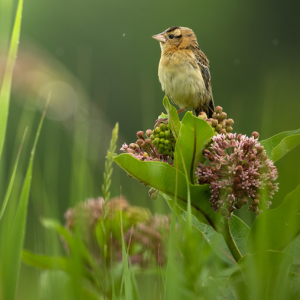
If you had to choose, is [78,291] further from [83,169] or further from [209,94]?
[209,94]

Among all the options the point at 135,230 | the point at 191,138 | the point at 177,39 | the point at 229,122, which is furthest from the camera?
the point at 177,39

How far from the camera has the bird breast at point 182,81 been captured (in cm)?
333

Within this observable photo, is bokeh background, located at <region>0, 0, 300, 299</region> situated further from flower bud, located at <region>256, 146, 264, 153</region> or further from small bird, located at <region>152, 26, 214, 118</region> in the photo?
flower bud, located at <region>256, 146, 264, 153</region>

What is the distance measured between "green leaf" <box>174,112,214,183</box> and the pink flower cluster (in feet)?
0.14

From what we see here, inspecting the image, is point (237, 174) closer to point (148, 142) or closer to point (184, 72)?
point (148, 142)

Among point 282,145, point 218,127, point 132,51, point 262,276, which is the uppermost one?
point 132,51

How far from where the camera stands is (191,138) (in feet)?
4.92

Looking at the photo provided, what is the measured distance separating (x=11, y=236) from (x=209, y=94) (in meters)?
2.43

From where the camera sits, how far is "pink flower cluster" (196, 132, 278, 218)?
138 centimetres

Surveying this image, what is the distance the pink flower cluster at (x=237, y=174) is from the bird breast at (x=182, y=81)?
6.21ft

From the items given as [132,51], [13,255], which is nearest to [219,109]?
[13,255]

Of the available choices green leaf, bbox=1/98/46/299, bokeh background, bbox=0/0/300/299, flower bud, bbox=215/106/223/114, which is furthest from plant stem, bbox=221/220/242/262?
bokeh background, bbox=0/0/300/299

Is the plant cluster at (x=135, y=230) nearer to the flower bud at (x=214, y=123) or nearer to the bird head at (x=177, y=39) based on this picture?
the flower bud at (x=214, y=123)

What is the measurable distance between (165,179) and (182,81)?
201 cm
